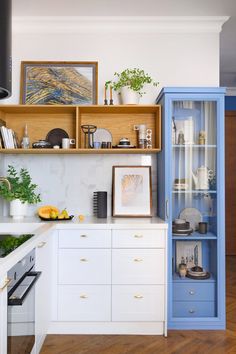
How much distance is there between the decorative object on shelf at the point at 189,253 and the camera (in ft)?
9.84

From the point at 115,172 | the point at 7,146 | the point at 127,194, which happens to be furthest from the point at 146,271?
the point at 7,146

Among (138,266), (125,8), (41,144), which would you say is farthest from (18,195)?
(125,8)

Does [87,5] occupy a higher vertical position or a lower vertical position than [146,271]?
higher

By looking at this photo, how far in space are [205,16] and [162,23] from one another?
393mm

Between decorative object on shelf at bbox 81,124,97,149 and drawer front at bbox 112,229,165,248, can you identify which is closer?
drawer front at bbox 112,229,165,248

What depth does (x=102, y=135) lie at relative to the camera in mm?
3238

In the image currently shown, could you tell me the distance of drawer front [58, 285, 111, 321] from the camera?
266 centimetres

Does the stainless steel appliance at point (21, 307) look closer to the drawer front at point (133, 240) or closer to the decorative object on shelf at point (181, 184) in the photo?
the drawer front at point (133, 240)

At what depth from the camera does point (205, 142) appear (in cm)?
294

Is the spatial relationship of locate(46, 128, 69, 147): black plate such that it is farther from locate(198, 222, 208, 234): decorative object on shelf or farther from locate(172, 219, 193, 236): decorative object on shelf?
locate(198, 222, 208, 234): decorative object on shelf

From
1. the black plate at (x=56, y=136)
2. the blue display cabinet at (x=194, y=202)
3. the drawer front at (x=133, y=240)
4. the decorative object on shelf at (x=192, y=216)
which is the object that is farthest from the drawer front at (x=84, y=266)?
the black plate at (x=56, y=136)

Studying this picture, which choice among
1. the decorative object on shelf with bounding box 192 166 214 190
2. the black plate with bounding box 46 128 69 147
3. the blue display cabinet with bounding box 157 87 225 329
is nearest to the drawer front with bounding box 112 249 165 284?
the blue display cabinet with bounding box 157 87 225 329

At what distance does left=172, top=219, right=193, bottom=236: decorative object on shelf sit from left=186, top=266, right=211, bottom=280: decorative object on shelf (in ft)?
1.05

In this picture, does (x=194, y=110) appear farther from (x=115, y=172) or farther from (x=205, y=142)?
(x=115, y=172)
